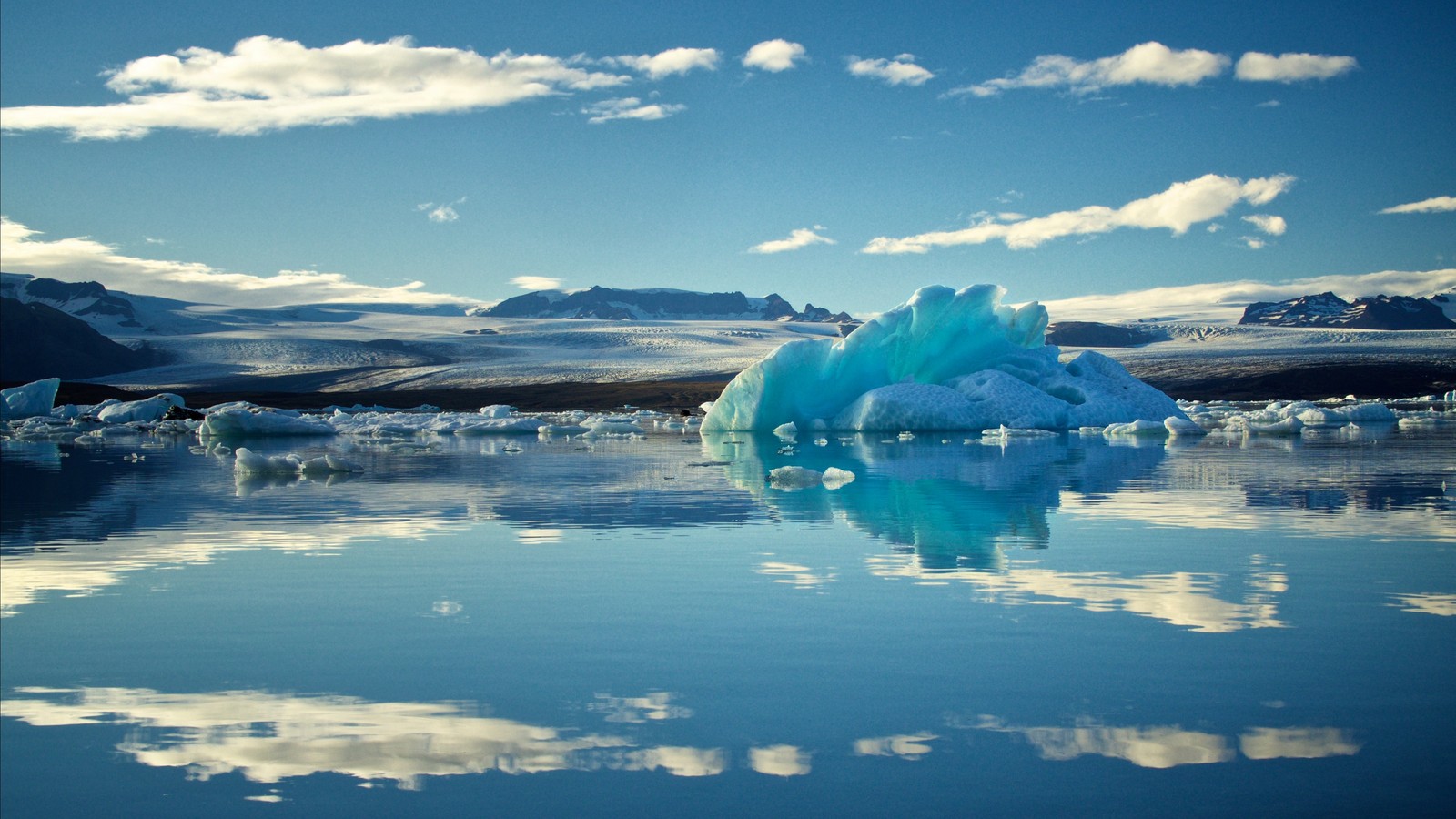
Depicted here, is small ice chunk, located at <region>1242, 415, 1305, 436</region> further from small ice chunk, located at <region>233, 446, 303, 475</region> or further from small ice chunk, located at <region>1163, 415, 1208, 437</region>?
small ice chunk, located at <region>233, 446, 303, 475</region>

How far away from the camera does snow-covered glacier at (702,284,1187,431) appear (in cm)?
2391

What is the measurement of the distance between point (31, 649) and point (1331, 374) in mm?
57507

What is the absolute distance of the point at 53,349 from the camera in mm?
79562

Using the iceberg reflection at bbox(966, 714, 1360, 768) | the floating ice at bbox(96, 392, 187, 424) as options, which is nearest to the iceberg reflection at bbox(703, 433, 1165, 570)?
the iceberg reflection at bbox(966, 714, 1360, 768)

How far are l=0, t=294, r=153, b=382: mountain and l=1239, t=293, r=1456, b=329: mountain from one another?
132475 mm

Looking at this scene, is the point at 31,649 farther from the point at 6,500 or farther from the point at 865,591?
the point at 6,500

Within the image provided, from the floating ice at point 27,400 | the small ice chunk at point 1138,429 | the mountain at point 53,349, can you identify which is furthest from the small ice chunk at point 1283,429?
the mountain at point 53,349

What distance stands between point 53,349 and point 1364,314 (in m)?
152

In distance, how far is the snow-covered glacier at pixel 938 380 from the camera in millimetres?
23906

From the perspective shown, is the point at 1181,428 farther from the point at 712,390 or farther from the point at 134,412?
the point at 712,390

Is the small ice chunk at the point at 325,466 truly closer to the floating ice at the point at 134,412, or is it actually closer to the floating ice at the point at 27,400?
the floating ice at the point at 134,412

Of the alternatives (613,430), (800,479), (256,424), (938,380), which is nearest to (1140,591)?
(800,479)

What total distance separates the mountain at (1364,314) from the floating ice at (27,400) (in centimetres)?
14755

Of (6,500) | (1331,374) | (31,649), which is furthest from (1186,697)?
(1331,374)
